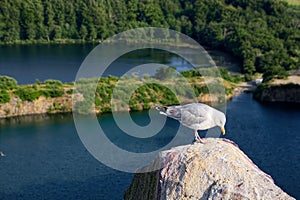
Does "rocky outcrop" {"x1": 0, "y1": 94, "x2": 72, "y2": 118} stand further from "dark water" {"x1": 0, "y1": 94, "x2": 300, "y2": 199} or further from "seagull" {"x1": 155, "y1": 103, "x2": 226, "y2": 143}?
"seagull" {"x1": 155, "y1": 103, "x2": 226, "y2": 143}

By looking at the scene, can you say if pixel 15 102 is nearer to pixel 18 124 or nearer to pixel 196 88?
pixel 18 124

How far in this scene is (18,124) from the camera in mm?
33625

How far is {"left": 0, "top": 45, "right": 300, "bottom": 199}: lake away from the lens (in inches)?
886

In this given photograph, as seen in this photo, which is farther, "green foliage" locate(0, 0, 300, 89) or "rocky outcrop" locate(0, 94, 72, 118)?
"green foliage" locate(0, 0, 300, 89)

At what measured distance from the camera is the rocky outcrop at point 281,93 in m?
40.6

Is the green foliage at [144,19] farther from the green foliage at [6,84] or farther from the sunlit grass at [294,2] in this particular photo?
the green foliage at [6,84]

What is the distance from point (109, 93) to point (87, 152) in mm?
11304

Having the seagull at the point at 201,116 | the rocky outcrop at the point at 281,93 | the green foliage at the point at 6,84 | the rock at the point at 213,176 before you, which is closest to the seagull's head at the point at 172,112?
the seagull at the point at 201,116

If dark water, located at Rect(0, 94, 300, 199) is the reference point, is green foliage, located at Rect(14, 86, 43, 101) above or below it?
above

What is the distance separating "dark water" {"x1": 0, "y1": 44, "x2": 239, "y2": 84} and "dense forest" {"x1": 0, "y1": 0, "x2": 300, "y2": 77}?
329cm

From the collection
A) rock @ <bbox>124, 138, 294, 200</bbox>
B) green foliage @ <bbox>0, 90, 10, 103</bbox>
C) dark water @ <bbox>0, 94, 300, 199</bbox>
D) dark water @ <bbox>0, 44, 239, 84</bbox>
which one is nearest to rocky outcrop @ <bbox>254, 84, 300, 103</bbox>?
dark water @ <bbox>0, 94, 300, 199</bbox>

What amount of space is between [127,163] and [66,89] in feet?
48.7

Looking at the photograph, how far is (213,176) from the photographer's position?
10.3 m

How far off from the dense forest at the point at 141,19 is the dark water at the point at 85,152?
27.2 meters
